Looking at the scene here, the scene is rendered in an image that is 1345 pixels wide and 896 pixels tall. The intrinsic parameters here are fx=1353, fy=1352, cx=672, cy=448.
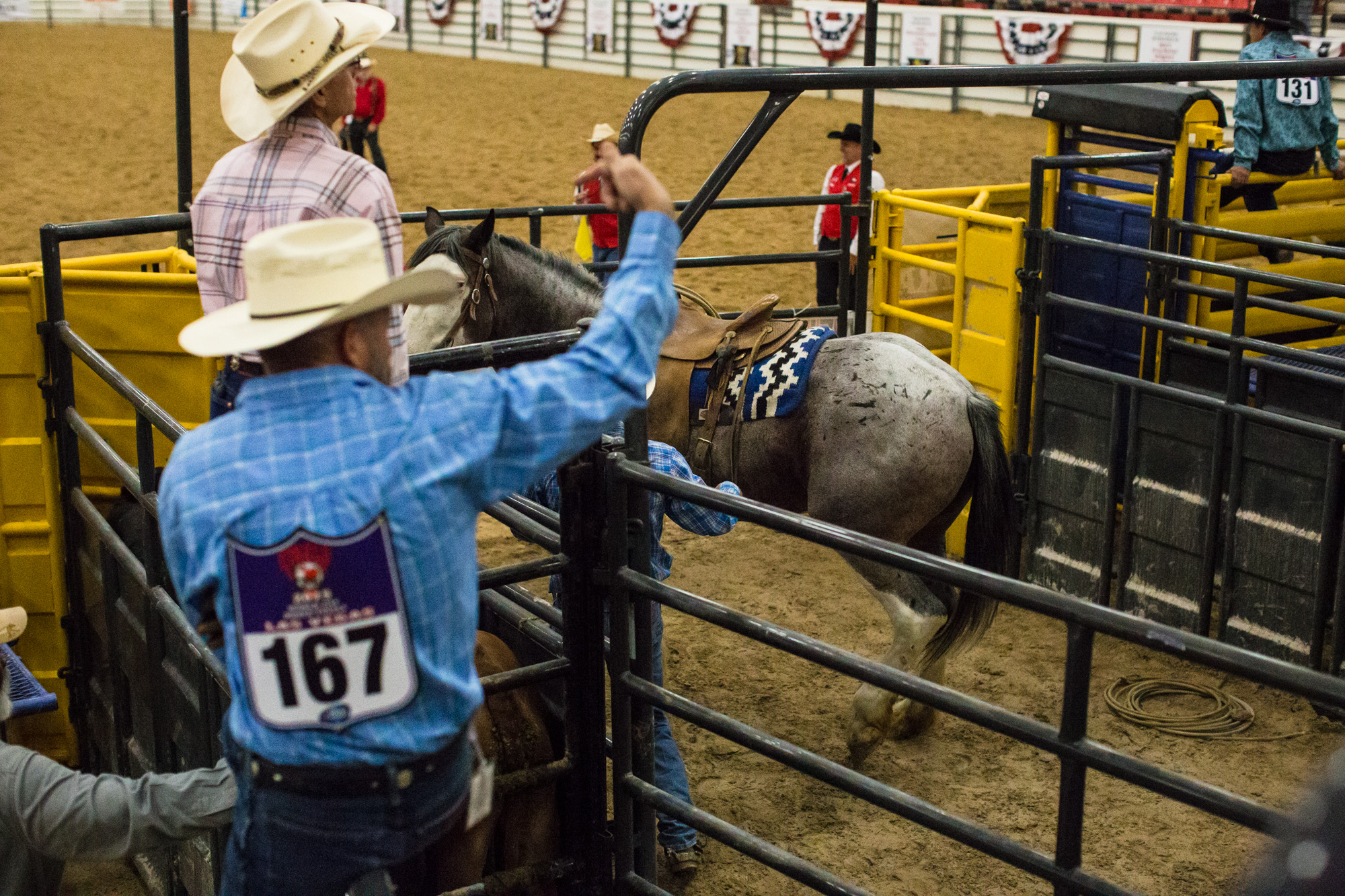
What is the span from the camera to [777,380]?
4.66 meters

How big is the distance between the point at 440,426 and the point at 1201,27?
18.0m

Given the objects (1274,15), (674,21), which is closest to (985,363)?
(1274,15)

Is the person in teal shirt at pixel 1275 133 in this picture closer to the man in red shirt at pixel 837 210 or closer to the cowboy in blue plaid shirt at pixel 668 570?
the man in red shirt at pixel 837 210

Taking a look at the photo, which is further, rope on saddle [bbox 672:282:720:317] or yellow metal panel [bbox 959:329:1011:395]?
yellow metal panel [bbox 959:329:1011:395]

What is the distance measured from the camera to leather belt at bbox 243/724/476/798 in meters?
1.82

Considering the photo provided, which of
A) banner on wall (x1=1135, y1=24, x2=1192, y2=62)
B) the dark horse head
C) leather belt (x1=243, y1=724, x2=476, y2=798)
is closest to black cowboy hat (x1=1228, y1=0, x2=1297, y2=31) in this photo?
the dark horse head

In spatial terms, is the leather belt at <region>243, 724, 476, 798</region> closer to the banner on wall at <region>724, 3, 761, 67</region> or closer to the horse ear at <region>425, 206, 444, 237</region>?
the horse ear at <region>425, 206, 444, 237</region>

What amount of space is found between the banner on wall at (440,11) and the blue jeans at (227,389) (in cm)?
2693

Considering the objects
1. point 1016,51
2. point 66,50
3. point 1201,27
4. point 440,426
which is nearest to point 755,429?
point 440,426

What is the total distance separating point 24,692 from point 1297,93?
6291mm

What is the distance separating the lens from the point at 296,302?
1.76 m

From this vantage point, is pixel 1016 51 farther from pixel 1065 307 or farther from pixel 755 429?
pixel 755 429

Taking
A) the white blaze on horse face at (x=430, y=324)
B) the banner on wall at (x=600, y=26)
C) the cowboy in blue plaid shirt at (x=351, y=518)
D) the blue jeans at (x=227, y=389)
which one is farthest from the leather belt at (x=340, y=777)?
the banner on wall at (x=600, y=26)

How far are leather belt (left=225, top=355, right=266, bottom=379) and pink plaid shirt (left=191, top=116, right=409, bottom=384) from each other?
152 millimetres
